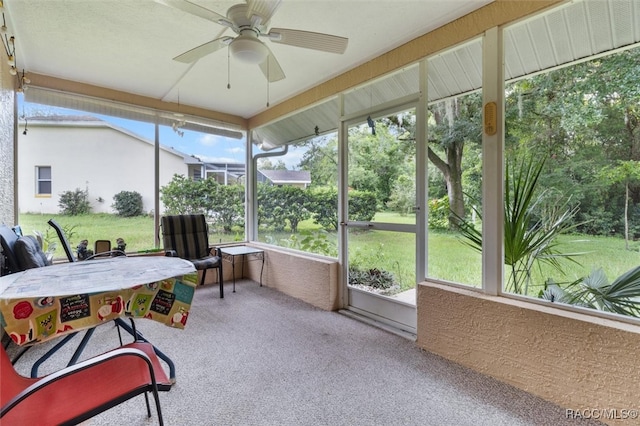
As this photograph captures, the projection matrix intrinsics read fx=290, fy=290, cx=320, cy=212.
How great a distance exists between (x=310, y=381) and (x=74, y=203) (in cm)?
351

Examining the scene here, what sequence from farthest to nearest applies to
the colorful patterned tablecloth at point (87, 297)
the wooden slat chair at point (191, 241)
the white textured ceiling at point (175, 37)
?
the wooden slat chair at point (191, 241)
the white textured ceiling at point (175, 37)
the colorful patterned tablecloth at point (87, 297)

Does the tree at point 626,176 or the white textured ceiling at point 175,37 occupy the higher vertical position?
the white textured ceiling at point 175,37

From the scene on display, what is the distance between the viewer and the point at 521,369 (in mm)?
1838

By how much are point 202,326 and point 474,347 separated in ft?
7.72

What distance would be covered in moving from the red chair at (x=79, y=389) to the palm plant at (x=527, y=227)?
2237 mm

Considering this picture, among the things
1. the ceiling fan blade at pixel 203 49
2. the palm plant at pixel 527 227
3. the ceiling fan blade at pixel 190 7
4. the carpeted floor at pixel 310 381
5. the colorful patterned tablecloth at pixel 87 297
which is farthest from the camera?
the palm plant at pixel 527 227

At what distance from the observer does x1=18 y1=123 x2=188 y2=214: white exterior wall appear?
10.5 ft

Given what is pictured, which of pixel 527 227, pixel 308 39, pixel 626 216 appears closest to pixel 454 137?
pixel 527 227

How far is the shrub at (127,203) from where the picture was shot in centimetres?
375

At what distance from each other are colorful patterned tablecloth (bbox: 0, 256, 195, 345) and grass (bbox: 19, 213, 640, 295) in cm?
181

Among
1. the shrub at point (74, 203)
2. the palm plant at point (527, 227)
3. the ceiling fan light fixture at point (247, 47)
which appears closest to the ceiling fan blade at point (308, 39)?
the ceiling fan light fixture at point (247, 47)

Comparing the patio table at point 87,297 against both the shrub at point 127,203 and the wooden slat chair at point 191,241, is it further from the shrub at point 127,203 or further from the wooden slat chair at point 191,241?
the shrub at point 127,203

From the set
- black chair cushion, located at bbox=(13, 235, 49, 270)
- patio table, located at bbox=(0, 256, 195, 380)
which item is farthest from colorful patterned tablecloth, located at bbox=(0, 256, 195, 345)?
black chair cushion, located at bbox=(13, 235, 49, 270)

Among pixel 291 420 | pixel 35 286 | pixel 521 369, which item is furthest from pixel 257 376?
pixel 521 369
